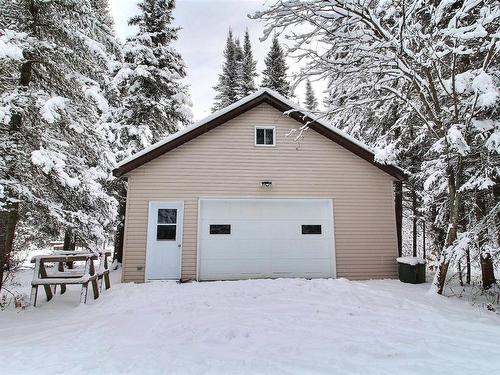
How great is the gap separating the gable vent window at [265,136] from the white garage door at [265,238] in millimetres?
1844

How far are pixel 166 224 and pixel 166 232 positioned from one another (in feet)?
0.76

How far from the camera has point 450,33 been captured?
5.13m

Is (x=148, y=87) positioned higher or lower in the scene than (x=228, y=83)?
lower

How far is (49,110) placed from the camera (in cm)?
546

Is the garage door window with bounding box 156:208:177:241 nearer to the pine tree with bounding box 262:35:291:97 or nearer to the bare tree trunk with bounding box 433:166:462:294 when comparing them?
the bare tree trunk with bounding box 433:166:462:294

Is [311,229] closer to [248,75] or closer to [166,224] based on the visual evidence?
[166,224]

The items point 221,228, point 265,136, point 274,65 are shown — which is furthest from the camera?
point 274,65

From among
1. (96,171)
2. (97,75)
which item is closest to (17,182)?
(97,75)

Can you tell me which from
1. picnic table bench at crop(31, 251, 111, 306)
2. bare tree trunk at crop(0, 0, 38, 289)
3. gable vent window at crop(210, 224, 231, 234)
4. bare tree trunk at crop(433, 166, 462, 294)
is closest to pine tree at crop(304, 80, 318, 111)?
gable vent window at crop(210, 224, 231, 234)

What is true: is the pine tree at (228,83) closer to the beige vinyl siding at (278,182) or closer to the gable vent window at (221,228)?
the beige vinyl siding at (278,182)

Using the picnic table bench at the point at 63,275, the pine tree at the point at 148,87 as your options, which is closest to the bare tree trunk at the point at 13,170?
the picnic table bench at the point at 63,275

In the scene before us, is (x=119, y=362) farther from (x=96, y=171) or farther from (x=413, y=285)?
(x=96, y=171)

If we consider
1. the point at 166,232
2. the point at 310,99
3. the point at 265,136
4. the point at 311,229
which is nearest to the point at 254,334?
the point at 166,232

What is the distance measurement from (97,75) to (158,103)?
5.11m
